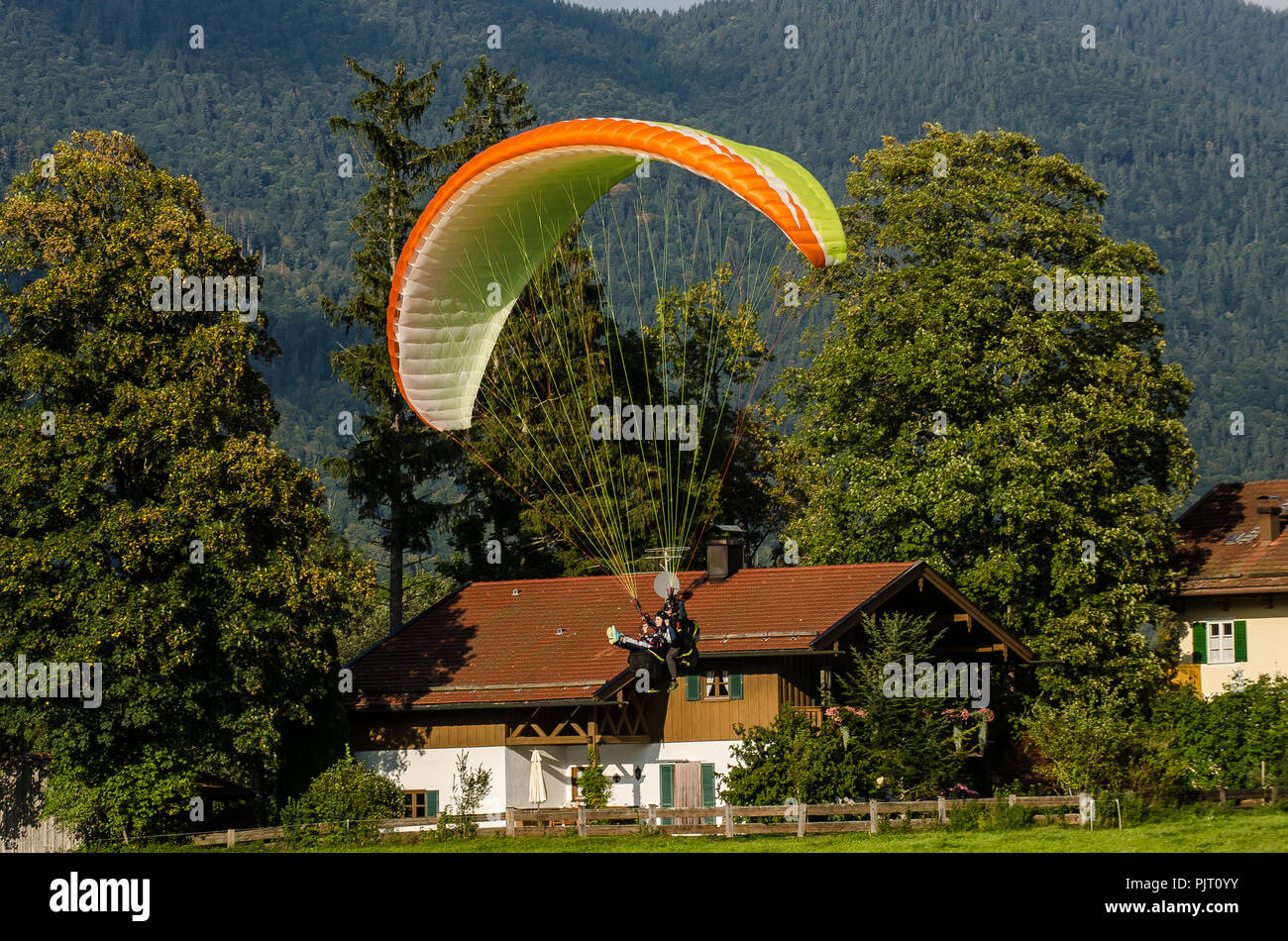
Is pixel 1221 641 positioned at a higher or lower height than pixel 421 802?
higher

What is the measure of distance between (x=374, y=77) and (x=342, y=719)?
19.5 metres

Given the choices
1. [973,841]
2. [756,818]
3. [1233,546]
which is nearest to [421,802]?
[756,818]

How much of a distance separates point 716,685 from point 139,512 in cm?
1073

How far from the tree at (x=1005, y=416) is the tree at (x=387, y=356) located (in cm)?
986

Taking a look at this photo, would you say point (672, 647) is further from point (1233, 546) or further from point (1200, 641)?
point (1233, 546)

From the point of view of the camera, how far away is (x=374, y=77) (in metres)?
43.0

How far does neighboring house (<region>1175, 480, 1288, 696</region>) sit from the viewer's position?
35.3 metres

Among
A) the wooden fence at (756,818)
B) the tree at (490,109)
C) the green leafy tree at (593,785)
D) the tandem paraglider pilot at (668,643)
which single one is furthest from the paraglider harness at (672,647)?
the tree at (490,109)

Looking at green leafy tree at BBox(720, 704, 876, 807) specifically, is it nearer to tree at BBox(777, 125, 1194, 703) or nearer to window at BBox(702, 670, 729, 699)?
window at BBox(702, 670, 729, 699)

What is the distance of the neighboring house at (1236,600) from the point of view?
116 feet

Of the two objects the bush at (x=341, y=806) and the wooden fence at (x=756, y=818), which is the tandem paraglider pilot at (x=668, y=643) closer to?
the wooden fence at (x=756, y=818)

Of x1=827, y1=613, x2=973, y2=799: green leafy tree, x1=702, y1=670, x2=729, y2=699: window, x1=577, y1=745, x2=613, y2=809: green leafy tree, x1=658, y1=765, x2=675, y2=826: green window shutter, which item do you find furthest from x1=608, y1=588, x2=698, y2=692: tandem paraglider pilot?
x1=658, y1=765, x2=675, y2=826: green window shutter

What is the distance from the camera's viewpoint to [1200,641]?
36.5 metres

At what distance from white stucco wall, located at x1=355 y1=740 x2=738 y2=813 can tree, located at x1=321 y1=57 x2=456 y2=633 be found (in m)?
9.67
